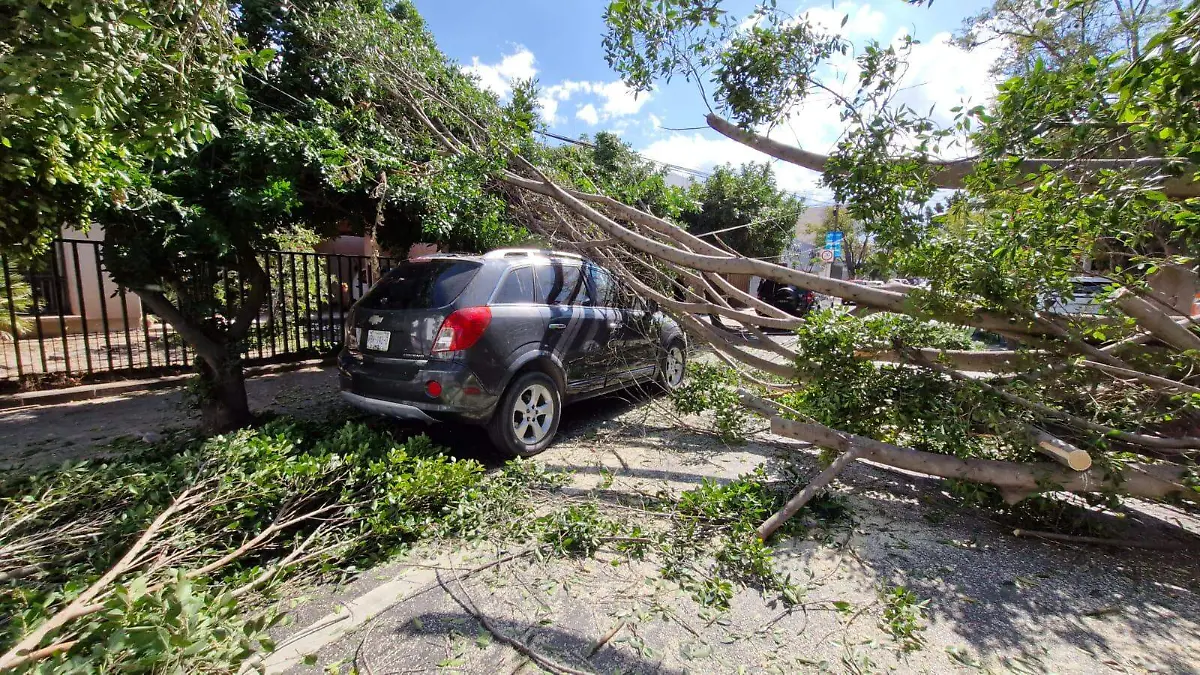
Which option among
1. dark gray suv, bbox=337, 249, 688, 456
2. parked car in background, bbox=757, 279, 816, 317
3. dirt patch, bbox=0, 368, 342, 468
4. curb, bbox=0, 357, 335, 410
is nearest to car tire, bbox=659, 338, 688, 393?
dark gray suv, bbox=337, 249, 688, 456

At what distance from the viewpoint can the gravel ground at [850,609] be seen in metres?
2.06

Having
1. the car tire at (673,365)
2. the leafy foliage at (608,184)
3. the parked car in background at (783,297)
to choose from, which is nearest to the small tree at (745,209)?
the parked car in background at (783,297)

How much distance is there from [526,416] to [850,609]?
2.62 meters

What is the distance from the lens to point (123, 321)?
23.4ft

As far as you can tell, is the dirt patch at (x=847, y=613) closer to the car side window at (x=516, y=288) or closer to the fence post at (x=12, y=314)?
the car side window at (x=516, y=288)

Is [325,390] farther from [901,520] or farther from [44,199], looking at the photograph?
[901,520]

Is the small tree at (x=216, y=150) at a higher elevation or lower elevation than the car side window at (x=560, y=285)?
higher

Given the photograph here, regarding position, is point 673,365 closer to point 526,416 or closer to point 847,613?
point 526,416

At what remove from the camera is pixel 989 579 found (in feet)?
8.64

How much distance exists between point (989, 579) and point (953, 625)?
1.79 ft

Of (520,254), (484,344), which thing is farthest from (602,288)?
(484,344)

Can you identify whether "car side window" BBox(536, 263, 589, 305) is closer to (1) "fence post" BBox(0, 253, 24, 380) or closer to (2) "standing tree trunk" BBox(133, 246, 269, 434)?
(2) "standing tree trunk" BBox(133, 246, 269, 434)

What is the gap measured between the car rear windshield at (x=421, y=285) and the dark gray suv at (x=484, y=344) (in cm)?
1

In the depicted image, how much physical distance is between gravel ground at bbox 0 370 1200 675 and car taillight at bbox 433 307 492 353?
131 centimetres
